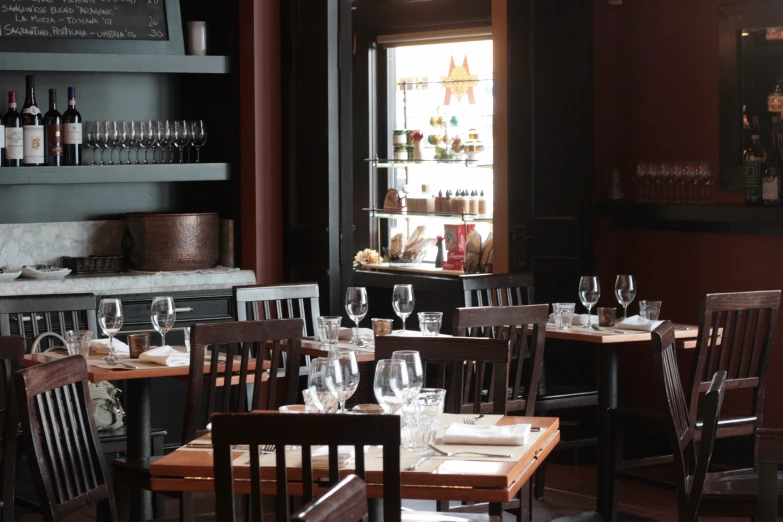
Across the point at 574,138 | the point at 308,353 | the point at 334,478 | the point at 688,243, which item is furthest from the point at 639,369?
the point at 334,478

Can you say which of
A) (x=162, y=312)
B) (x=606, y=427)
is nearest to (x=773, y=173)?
(x=606, y=427)

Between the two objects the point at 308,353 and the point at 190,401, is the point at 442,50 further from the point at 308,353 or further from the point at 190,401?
the point at 190,401

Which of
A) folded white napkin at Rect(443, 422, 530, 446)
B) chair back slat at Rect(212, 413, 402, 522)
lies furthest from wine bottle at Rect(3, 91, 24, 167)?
chair back slat at Rect(212, 413, 402, 522)

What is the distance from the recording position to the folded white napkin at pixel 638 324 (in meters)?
4.89

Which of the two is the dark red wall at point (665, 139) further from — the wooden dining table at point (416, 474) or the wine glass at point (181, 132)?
the wooden dining table at point (416, 474)

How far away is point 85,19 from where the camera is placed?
614 centimetres

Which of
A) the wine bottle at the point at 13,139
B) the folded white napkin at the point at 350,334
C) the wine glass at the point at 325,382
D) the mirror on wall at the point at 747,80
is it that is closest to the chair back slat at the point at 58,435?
the wine glass at the point at 325,382

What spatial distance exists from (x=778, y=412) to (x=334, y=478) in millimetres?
3895

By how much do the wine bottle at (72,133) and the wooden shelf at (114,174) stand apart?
5.2 inches

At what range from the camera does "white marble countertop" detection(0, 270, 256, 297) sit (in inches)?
227

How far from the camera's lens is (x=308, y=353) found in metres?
4.82

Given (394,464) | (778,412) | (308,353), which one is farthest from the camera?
(778,412)

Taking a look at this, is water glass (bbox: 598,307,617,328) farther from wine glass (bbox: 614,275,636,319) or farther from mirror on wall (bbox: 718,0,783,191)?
mirror on wall (bbox: 718,0,783,191)

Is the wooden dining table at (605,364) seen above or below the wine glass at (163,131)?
below
